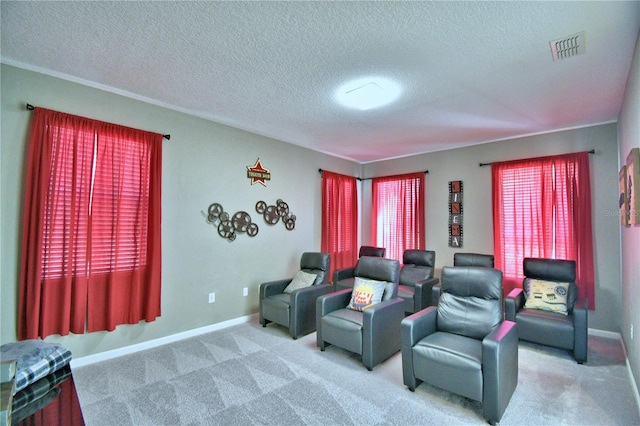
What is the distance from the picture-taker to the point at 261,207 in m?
4.50

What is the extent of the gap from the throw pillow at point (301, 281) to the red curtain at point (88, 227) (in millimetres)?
1645

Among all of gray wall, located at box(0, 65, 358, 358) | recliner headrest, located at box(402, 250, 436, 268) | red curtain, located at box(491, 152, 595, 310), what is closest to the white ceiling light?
gray wall, located at box(0, 65, 358, 358)

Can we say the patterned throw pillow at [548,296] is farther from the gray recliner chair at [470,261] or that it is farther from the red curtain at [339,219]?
the red curtain at [339,219]

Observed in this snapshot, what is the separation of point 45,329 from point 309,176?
387cm

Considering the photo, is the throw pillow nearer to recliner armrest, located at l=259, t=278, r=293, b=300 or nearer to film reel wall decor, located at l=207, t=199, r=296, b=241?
recliner armrest, located at l=259, t=278, r=293, b=300

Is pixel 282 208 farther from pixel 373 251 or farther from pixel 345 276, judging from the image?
pixel 373 251

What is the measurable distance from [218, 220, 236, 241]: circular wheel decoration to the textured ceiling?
1.43 meters

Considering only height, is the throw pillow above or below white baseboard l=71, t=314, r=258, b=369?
above

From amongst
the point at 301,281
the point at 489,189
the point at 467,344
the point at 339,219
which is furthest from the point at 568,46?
the point at 339,219

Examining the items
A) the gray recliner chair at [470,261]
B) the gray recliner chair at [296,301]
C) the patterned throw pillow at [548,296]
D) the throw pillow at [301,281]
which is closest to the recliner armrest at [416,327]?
the gray recliner chair at [470,261]

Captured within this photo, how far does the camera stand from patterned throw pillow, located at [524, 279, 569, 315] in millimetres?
3388

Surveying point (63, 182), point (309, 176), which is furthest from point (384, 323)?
point (63, 182)

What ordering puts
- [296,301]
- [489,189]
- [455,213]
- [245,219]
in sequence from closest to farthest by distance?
[296,301] < [245,219] < [489,189] < [455,213]

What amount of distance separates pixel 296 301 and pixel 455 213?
317 cm
